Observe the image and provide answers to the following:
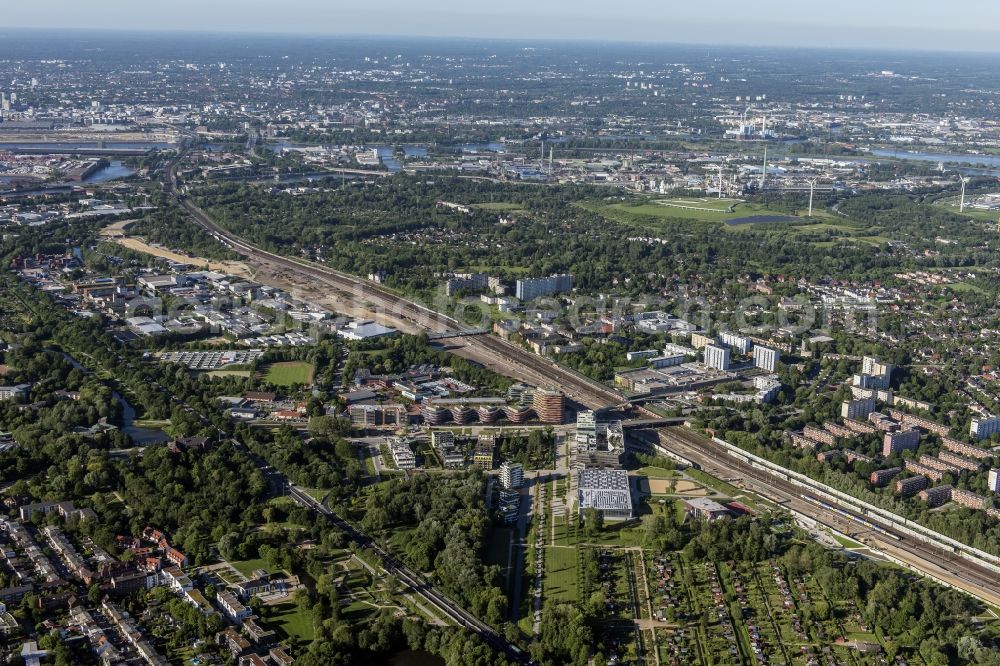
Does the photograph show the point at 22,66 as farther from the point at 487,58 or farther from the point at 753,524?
the point at 753,524

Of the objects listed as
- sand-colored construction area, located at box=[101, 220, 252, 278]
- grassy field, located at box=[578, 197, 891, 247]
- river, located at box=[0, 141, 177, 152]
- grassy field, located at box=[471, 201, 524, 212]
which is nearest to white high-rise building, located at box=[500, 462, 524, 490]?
sand-colored construction area, located at box=[101, 220, 252, 278]

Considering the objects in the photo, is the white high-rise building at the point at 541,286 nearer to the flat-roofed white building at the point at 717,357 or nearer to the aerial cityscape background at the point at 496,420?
the aerial cityscape background at the point at 496,420

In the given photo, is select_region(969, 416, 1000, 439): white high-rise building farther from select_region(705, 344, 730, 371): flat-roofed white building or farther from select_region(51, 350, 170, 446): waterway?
select_region(51, 350, 170, 446): waterway

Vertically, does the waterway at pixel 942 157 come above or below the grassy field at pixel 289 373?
above

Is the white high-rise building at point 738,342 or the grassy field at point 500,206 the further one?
the grassy field at point 500,206

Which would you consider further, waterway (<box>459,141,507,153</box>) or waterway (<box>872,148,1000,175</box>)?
waterway (<box>459,141,507,153</box>)

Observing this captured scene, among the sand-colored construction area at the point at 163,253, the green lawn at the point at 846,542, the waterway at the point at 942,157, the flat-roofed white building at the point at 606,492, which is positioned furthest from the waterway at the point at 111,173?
the green lawn at the point at 846,542
